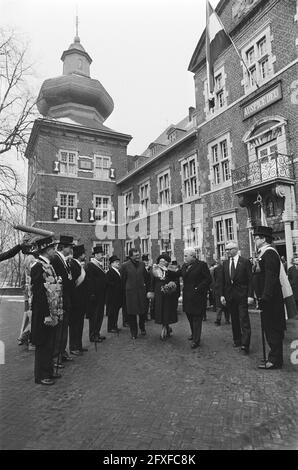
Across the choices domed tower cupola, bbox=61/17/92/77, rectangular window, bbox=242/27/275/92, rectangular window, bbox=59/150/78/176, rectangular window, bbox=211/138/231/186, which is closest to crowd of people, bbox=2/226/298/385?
rectangular window, bbox=211/138/231/186

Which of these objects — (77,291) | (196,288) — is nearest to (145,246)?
(196,288)

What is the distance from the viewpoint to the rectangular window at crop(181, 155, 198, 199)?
18264 mm

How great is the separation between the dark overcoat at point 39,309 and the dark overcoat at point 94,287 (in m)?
2.07

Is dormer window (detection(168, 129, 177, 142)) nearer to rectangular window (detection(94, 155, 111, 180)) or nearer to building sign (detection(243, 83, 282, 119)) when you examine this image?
rectangular window (detection(94, 155, 111, 180))

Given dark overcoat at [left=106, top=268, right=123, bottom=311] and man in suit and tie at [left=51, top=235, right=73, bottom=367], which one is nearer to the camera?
man in suit and tie at [left=51, top=235, right=73, bottom=367]

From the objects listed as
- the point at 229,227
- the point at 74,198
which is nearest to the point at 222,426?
the point at 229,227

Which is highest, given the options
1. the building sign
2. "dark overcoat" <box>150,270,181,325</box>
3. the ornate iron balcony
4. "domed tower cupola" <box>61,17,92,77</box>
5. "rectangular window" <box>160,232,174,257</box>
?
"domed tower cupola" <box>61,17,92,77</box>

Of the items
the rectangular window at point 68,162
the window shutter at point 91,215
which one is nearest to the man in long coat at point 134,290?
the window shutter at point 91,215

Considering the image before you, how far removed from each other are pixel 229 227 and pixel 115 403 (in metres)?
12.3

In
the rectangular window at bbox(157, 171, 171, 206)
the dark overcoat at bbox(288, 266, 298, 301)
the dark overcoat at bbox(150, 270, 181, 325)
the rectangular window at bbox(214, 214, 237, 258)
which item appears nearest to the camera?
the dark overcoat at bbox(150, 270, 181, 325)

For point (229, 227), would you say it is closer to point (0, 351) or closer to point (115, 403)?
point (0, 351)

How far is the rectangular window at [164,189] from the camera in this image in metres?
20.7

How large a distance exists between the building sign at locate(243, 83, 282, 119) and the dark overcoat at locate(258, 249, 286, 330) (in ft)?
31.8

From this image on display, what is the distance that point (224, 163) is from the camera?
15672 millimetres
